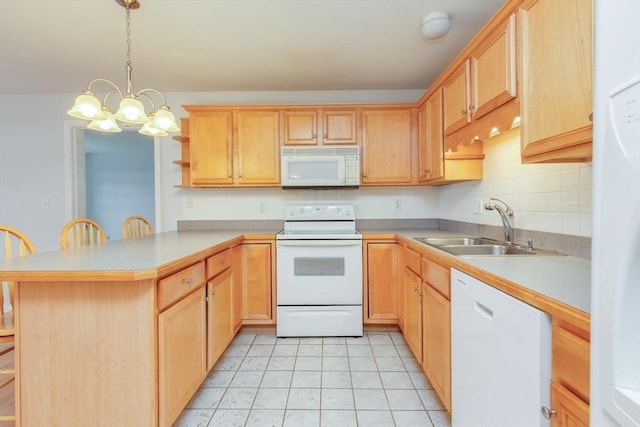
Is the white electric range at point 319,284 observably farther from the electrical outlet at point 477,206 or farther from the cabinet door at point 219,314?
the electrical outlet at point 477,206

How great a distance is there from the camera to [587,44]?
0.92 meters

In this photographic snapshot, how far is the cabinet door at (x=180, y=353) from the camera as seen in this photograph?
1244 mm

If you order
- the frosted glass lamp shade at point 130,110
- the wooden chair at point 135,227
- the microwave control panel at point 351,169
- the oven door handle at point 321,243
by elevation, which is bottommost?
the oven door handle at point 321,243

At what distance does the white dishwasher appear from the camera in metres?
0.80

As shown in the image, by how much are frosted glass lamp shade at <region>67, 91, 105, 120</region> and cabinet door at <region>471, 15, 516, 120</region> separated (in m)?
2.04

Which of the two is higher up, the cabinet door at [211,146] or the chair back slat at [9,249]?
the cabinet door at [211,146]

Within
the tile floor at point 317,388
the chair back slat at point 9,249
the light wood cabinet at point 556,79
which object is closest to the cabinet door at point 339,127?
the light wood cabinet at point 556,79

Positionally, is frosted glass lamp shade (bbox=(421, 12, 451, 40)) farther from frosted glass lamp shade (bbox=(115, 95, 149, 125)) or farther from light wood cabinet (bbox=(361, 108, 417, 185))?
frosted glass lamp shade (bbox=(115, 95, 149, 125))

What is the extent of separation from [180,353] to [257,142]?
6.23ft

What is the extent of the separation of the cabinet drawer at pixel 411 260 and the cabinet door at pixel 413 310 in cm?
3

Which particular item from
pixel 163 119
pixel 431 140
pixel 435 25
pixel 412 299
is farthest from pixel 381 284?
pixel 163 119

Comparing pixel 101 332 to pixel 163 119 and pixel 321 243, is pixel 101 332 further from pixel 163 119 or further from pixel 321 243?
pixel 321 243

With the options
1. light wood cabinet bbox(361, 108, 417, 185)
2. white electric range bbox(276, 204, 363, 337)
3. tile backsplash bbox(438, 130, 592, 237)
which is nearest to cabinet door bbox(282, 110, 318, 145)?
light wood cabinet bbox(361, 108, 417, 185)

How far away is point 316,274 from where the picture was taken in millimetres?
2477
